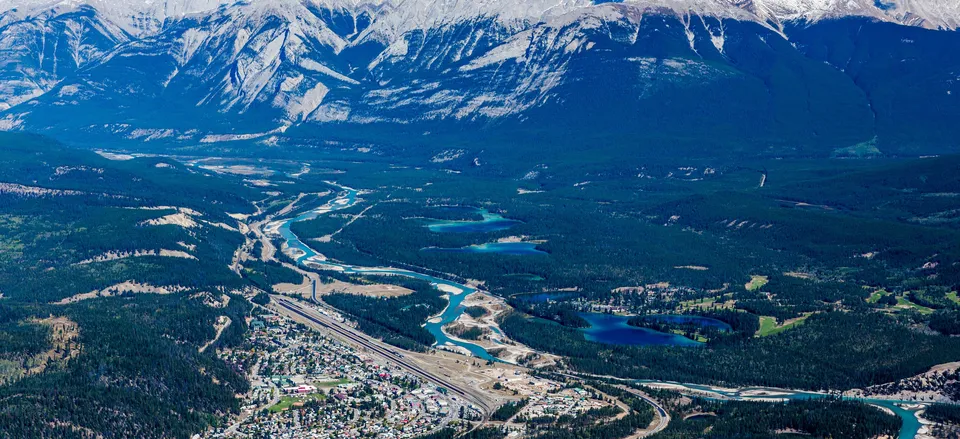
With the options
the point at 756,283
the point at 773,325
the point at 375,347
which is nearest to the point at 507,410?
the point at 375,347

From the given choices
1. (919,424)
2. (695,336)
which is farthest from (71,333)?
(919,424)

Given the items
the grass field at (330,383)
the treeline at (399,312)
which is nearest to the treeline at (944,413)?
the treeline at (399,312)

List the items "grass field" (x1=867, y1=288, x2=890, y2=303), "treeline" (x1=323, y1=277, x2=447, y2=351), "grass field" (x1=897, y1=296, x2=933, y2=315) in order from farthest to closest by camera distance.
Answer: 1. "grass field" (x1=867, y1=288, x2=890, y2=303)
2. "grass field" (x1=897, y1=296, x2=933, y2=315)
3. "treeline" (x1=323, y1=277, x2=447, y2=351)

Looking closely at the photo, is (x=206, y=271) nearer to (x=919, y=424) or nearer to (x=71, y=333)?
(x=71, y=333)

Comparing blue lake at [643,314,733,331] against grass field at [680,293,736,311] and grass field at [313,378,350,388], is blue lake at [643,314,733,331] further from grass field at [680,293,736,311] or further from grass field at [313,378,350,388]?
grass field at [313,378,350,388]

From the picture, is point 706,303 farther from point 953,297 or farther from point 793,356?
point 953,297

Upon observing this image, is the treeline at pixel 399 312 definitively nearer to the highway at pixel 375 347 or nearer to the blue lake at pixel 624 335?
the highway at pixel 375 347

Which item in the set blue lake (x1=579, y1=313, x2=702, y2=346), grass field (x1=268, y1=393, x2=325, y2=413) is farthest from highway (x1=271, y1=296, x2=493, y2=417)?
blue lake (x1=579, y1=313, x2=702, y2=346)
